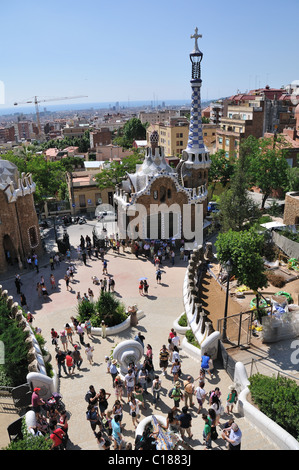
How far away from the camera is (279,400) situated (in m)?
10.9

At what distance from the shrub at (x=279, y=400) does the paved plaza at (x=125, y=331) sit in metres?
0.76

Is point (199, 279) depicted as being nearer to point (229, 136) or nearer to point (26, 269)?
point (26, 269)

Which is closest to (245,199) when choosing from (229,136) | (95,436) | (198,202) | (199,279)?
(198,202)

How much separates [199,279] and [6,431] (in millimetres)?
13819

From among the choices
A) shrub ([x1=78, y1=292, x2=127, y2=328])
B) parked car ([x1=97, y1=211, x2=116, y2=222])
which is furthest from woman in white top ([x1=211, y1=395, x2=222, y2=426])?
parked car ([x1=97, y1=211, x2=116, y2=222])

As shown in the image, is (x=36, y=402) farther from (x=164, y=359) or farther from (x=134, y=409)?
(x=164, y=359)

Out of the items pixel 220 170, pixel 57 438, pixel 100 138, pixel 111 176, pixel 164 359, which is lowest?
pixel 100 138

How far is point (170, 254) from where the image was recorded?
90.8 ft

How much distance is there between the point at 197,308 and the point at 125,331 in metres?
3.85

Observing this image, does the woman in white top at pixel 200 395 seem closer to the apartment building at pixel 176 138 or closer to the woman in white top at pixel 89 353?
the woman in white top at pixel 89 353

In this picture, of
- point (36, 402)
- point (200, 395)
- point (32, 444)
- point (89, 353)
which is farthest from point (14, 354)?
point (200, 395)

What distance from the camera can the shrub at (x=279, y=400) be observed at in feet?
34.4

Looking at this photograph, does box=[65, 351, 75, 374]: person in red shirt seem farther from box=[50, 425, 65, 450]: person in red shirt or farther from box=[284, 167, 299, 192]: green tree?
box=[284, 167, 299, 192]: green tree

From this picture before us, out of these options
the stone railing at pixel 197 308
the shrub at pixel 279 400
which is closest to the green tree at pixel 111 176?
the stone railing at pixel 197 308
